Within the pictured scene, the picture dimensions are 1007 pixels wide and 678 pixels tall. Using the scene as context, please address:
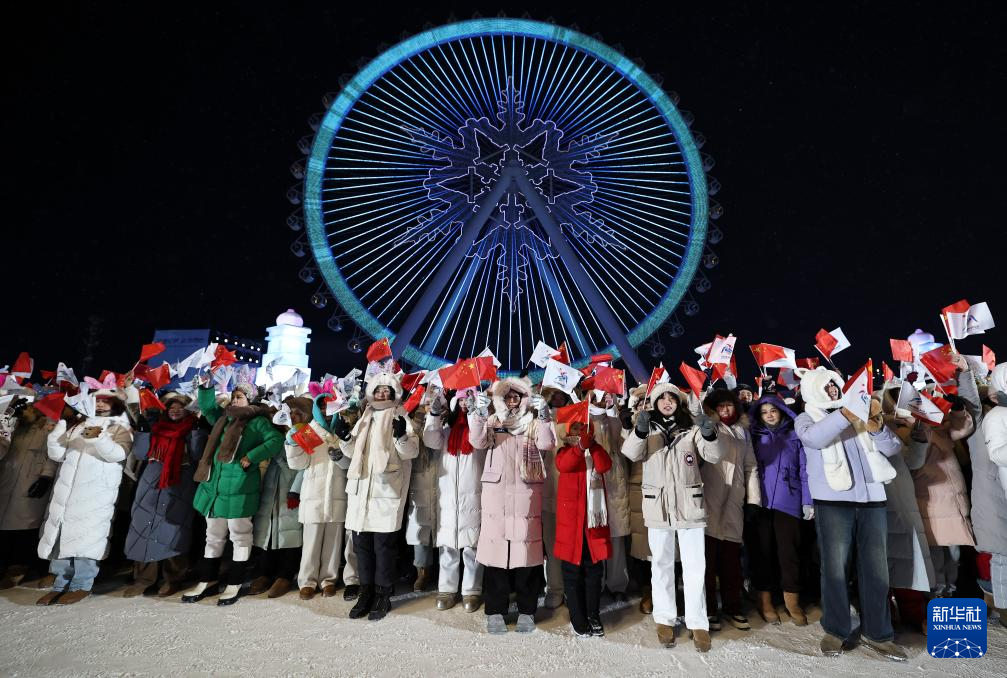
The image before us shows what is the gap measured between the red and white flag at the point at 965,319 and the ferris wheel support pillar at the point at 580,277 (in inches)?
283

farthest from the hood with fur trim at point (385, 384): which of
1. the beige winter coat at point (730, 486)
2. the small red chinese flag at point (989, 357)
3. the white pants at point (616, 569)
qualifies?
the small red chinese flag at point (989, 357)

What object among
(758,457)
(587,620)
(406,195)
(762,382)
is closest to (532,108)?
(406,195)

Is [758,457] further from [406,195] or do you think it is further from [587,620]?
[406,195]

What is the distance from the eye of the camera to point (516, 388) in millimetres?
4762

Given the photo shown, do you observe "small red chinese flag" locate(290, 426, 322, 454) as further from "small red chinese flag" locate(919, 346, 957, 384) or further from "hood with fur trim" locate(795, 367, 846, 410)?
"small red chinese flag" locate(919, 346, 957, 384)

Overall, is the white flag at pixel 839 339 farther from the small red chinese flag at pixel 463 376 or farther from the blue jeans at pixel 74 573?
the blue jeans at pixel 74 573

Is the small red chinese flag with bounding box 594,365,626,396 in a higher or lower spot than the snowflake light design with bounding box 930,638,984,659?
higher

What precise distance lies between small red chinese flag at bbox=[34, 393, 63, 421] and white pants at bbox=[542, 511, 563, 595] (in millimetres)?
5117

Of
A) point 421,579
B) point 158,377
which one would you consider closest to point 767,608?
point 421,579

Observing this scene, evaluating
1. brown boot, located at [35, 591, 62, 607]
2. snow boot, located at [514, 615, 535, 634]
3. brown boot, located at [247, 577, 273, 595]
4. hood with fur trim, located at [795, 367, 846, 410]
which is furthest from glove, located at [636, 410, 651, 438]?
brown boot, located at [35, 591, 62, 607]

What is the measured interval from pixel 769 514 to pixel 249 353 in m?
73.2

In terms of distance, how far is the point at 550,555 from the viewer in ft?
16.6

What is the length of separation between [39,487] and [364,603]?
12.2ft

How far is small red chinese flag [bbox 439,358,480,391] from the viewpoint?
4980mm
